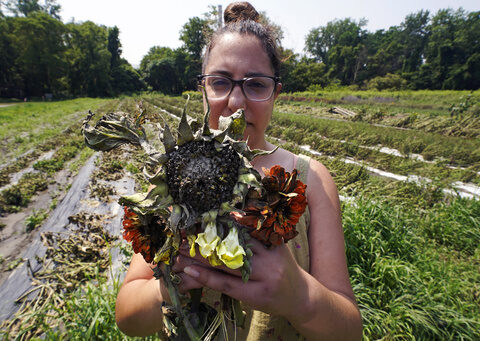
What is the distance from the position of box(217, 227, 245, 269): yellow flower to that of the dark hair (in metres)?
1.13

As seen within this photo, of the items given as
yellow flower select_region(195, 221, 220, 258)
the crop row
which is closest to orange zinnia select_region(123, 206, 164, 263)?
yellow flower select_region(195, 221, 220, 258)

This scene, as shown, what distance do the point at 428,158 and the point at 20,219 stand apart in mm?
9796

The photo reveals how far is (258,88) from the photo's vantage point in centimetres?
138

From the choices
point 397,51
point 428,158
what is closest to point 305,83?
point 397,51

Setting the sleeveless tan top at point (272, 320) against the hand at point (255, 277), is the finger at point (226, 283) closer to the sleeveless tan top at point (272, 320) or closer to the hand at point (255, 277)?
the hand at point (255, 277)

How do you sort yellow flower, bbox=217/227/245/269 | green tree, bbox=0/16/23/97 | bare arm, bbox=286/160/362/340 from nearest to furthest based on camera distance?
yellow flower, bbox=217/227/245/269 → bare arm, bbox=286/160/362/340 → green tree, bbox=0/16/23/97

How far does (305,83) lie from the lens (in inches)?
2015

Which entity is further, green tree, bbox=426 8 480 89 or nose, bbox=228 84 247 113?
green tree, bbox=426 8 480 89

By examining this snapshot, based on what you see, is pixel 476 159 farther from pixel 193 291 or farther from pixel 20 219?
pixel 20 219

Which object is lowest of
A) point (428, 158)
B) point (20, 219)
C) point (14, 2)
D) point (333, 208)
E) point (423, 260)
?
point (20, 219)

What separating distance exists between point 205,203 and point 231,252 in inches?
7.0

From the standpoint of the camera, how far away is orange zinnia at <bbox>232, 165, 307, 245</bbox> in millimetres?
767

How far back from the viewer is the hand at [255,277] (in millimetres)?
844

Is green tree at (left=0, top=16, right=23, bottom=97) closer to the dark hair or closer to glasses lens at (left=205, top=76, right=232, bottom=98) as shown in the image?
the dark hair
